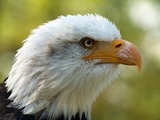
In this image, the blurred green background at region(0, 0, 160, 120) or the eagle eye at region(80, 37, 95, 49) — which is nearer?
the eagle eye at region(80, 37, 95, 49)

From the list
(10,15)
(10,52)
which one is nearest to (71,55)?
(10,52)

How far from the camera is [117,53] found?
7043mm

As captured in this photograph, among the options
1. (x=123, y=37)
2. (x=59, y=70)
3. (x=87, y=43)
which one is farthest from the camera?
(x=123, y=37)

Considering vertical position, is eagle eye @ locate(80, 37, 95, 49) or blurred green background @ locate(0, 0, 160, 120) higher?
blurred green background @ locate(0, 0, 160, 120)

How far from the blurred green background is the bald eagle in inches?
327

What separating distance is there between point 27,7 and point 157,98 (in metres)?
4.30

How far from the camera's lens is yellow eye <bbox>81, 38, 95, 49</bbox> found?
273 inches

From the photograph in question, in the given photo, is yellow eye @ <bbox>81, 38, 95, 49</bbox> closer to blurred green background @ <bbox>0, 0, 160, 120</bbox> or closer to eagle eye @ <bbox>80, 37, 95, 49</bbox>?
eagle eye @ <bbox>80, 37, 95, 49</bbox>

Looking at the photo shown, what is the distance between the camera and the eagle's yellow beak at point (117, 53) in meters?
6.97

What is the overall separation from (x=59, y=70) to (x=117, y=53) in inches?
28.5

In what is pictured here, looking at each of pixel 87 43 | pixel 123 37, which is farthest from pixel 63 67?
pixel 123 37

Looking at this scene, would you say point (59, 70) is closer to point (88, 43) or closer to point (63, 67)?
point (63, 67)

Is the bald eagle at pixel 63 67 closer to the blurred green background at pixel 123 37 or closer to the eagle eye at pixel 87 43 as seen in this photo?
the eagle eye at pixel 87 43

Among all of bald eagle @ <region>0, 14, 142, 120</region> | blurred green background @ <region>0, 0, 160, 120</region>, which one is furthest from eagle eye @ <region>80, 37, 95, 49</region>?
blurred green background @ <region>0, 0, 160, 120</region>
